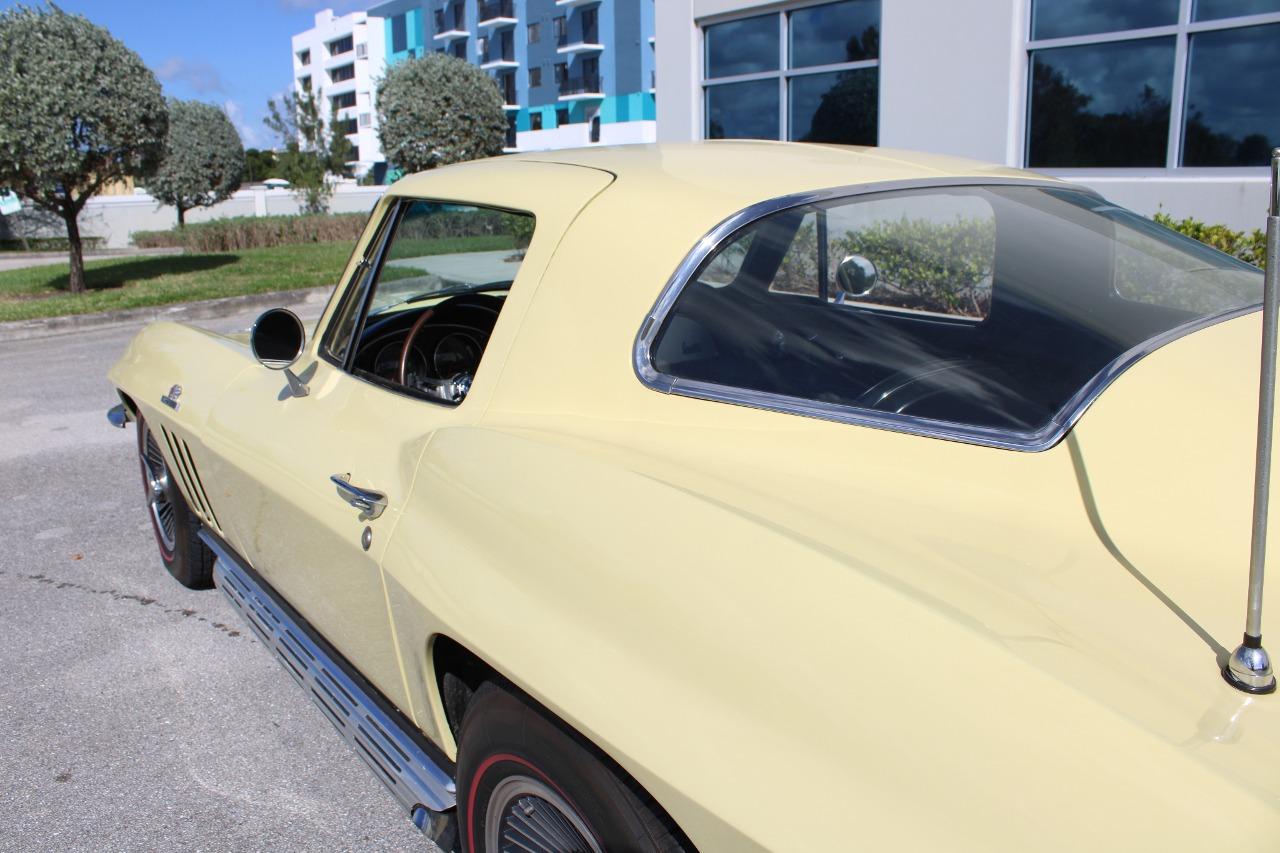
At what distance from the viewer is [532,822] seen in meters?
1.75

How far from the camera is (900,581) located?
1348mm

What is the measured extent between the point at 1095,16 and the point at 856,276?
7957mm

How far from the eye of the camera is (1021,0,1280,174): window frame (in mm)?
7980

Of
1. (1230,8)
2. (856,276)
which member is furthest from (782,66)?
(856,276)

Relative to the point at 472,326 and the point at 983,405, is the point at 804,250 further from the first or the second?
the point at 472,326

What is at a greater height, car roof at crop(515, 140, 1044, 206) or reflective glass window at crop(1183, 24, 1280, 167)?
reflective glass window at crop(1183, 24, 1280, 167)

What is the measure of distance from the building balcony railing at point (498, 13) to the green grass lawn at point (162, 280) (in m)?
46.1

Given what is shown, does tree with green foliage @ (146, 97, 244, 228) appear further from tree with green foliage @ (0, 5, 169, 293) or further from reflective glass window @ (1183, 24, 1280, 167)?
reflective glass window @ (1183, 24, 1280, 167)

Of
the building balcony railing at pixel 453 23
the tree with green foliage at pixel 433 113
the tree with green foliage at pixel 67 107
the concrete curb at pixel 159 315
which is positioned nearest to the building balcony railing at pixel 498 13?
the building balcony railing at pixel 453 23

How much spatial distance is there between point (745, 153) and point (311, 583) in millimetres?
1507

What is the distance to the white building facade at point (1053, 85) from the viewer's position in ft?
26.3

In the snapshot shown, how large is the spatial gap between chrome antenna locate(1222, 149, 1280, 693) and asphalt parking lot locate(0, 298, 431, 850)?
1.99 m

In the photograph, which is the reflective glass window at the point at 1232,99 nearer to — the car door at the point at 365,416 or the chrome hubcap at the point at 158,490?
the car door at the point at 365,416

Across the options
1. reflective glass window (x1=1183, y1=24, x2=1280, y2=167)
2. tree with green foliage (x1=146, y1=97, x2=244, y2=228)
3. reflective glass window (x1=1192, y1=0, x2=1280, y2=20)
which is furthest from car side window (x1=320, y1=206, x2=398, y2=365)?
tree with green foliage (x1=146, y1=97, x2=244, y2=228)
